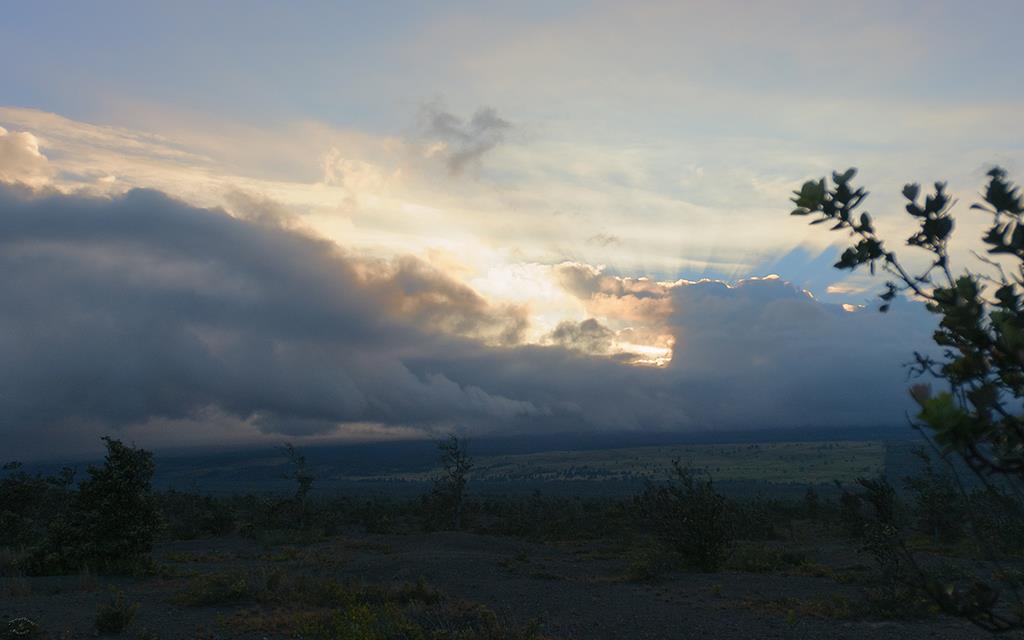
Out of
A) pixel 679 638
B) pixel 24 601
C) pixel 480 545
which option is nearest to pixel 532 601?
pixel 679 638

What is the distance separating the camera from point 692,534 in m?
25.0

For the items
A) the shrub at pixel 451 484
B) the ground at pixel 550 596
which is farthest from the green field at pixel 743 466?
the ground at pixel 550 596

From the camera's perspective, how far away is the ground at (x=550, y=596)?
46.9ft

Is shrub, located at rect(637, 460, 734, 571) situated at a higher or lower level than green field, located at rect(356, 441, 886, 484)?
higher

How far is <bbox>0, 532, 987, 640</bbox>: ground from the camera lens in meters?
14.3

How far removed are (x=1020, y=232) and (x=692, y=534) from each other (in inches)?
949

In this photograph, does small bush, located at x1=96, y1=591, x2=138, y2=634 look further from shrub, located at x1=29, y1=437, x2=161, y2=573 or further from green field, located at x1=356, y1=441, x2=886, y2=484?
green field, located at x1=356, y1=441, x2=886, y2=484

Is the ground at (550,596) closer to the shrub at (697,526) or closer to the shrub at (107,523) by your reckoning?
the shrub at (697,526)

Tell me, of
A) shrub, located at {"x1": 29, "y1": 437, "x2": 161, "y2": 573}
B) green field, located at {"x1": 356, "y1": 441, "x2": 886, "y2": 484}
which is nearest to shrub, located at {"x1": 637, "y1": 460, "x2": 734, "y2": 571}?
shrub, located at {"x1": 29, "y1": 437, "x2": 161, "y2": 573}

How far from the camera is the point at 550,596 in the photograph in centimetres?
1875

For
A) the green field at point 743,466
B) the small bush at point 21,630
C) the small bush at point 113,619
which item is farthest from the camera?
the green field at point 743,466

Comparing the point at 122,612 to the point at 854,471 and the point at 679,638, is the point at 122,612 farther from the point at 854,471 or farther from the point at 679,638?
the point at 854,471

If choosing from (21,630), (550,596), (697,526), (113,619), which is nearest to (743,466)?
(697,526)

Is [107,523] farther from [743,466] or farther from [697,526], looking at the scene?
[743,466]
